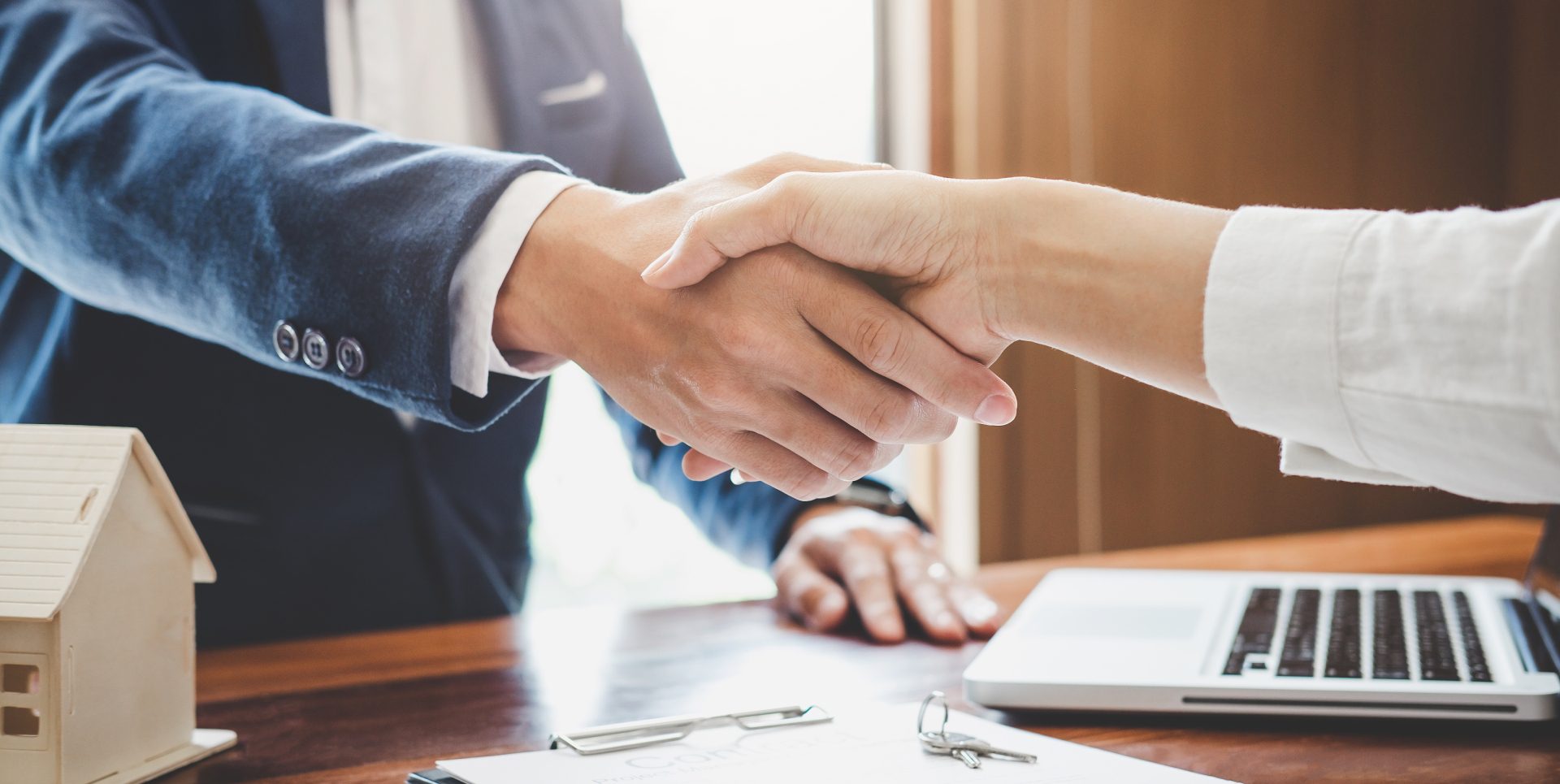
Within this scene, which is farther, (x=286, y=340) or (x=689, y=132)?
(x=689, y=132)

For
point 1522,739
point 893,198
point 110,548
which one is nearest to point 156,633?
point 110,548

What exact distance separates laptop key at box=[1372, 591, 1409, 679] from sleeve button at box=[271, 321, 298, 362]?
75cm

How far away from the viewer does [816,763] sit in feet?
→ 2.04

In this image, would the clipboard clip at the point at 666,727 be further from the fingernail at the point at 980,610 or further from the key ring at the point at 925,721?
the fingernail at the point at 980,610

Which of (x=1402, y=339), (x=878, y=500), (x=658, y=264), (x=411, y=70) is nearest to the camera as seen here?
(x=1402, y=339)

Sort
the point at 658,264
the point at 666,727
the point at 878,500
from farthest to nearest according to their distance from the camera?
1. the point at 878,500
2. the point at 658,264
3. the point at 666,727

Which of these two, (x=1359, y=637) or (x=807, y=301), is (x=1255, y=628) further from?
(x=807, y=301)

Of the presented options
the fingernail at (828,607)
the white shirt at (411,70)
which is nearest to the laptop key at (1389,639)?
the fingernail at (828,607)

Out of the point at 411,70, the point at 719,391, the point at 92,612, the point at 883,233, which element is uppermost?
the point at 411,70

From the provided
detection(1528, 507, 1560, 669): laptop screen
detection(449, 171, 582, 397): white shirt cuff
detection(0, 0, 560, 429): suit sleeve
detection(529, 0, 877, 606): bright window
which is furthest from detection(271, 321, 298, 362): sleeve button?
detection(529, 0, 877, 606): bright window

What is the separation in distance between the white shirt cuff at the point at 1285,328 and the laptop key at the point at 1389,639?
165mm

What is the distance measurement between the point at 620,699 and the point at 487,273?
0.31m

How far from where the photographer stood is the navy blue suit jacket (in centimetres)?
81

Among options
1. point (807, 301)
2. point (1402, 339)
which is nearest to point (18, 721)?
point (807, 301)
